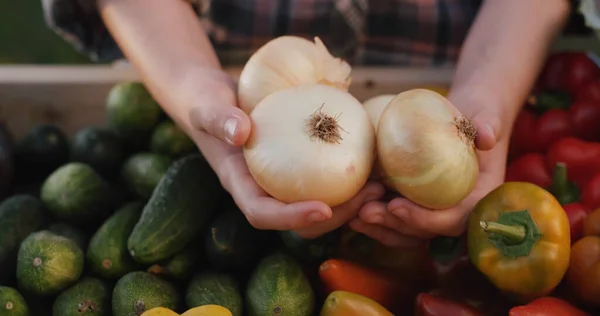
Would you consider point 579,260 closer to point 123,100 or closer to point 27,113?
point 123,100

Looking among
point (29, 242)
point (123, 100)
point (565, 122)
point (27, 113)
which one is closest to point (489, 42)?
point (565, 122)

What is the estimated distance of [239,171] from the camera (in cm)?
64

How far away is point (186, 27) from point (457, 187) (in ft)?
1.49

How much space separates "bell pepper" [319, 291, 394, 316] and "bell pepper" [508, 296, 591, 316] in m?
0.13

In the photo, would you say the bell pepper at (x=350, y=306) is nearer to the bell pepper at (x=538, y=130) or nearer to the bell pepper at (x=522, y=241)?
the bell pepper at (x=522, y=241)

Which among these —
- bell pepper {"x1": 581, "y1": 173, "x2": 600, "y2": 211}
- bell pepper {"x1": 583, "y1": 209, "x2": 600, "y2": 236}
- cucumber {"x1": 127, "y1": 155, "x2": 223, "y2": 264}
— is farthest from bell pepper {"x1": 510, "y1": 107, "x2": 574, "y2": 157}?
cucumber {"x1": 127, "y1": 155, "x2": 223, "y2": 264}

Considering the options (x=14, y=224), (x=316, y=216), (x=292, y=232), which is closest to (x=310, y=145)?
Result: (x=316, y=216)

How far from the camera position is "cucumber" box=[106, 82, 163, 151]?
2.83 feet

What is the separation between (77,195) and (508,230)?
506mm

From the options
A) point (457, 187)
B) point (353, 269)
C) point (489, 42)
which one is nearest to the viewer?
point (457, 187)

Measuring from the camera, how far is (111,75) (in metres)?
1.00

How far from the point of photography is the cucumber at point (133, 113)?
863mm

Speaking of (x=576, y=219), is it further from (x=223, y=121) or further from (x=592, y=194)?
(x=223, y=121)

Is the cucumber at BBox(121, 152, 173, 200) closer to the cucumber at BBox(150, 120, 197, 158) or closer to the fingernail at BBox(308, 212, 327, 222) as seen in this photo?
the cucumber at BBox(150, 120, 197, 158)
